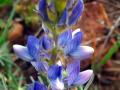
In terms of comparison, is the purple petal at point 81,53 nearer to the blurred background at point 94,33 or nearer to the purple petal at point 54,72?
the purple petal at point 54,72

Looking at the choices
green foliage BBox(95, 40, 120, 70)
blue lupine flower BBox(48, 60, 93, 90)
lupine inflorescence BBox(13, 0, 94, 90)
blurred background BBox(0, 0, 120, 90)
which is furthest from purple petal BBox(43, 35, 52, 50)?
green foliage BBox(95, 40, 120, 70)

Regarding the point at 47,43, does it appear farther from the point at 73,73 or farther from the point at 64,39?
the point at 73,73

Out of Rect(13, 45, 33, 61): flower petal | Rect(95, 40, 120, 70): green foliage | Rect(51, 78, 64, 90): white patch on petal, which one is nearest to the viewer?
Rect(51, 78, 64, 90): white patch on petal

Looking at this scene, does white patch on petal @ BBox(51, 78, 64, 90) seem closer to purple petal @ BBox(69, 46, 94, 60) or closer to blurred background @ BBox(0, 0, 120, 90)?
purple petal @ BBox(69, 46, 94, 60)

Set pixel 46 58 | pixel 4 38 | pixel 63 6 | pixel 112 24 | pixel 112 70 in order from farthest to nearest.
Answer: pixel 112 24
pixel 112 70
pixel 4 38
pixel 46 58
pixel 63 6

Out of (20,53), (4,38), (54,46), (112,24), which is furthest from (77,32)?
(112,24)

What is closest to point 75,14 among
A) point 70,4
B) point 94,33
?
point 70,4

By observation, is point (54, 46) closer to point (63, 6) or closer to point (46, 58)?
point (46, 58)
